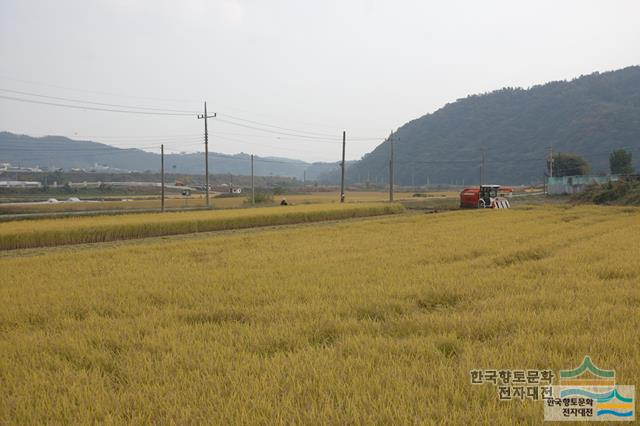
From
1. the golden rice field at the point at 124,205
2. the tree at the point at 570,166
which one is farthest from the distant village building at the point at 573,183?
the tree at the point at 570,166

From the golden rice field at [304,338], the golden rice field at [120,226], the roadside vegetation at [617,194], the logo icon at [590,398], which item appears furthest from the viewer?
the roadside vegetation at [617,194]

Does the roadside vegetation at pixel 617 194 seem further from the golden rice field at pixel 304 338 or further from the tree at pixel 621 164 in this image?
the golden rice field at pixel 304 338

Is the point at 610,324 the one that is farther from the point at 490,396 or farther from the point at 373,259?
the point at 373,259

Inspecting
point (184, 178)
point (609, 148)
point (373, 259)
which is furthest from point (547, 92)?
point (373, 259)

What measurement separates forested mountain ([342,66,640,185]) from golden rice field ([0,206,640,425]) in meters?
125

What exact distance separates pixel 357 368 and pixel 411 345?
756mm

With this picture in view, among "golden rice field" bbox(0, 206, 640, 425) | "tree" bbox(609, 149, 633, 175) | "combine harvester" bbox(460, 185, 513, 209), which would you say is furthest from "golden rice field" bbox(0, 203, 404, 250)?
"tree" bbox(609, 149, 633, 175)

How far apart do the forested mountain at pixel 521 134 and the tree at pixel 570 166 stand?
35202mm

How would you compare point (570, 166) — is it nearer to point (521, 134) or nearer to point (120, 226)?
point (521, 134)

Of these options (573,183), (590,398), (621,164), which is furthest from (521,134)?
(590,398)

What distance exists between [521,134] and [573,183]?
10990 centimetres

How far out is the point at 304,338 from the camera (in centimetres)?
480

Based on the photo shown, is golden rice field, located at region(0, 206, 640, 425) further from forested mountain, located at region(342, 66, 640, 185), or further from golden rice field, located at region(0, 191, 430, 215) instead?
forested mountain, located at region(342, 66, 640, 185)

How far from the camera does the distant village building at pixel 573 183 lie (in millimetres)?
56531
